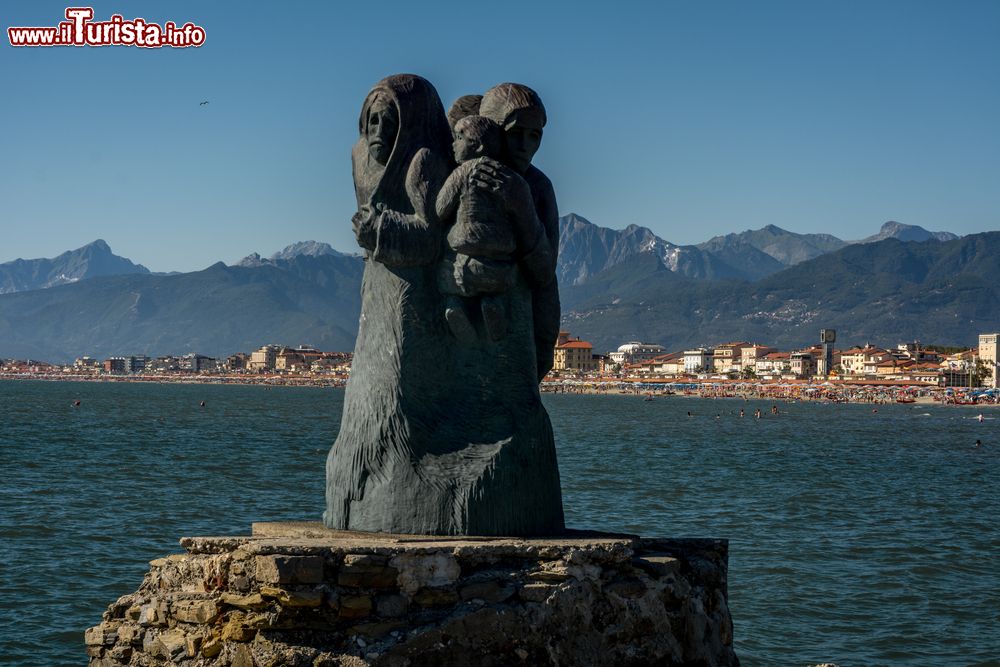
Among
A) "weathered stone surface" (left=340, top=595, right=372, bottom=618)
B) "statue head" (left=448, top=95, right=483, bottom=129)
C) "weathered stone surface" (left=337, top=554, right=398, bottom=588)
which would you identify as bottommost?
"weathered stone surface" (left=340, top=595, right=372, bottom=618)

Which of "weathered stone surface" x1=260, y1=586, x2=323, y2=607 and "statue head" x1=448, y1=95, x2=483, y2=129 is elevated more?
"statue head" x1=448, y1=95, x2=483, y2=129

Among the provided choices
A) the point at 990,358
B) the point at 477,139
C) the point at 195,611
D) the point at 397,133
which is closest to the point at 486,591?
the point at 195,611

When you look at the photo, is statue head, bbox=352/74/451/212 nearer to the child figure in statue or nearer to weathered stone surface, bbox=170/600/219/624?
the child figure in statue

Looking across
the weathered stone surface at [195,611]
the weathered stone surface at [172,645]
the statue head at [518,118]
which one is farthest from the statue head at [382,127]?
the weathered stone surface at [172,645]

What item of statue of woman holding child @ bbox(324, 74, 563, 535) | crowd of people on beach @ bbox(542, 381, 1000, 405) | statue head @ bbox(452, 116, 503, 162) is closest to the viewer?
statue of woman holding child @ bbox(324, 74, 563, 535)

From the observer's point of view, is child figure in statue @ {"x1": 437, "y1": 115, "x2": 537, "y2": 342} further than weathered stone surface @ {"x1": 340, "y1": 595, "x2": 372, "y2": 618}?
Yes

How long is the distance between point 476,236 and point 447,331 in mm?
654

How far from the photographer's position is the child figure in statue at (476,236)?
7668mm

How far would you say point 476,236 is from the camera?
301 inches

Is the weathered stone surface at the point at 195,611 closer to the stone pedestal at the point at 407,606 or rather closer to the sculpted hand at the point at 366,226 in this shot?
the stone pedestal at the point at 407,606

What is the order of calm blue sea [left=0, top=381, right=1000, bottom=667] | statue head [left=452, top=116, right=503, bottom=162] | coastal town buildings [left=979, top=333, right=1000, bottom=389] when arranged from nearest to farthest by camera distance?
1. statue head [left=452, top=116, right=503, bottom=162]
2. calm blue sea [left=0, top=381, right=1000, bottom=667]
3. coastal town buildings [left=979, top=333, right=1000, bottom=389]

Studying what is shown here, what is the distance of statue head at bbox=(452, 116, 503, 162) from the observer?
784cm

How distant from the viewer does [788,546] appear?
19.8 m

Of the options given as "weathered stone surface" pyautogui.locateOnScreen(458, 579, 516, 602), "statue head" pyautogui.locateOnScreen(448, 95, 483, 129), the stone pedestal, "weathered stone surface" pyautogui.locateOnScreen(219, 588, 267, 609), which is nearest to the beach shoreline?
"statue head" pyautogui.locateOnScreen(448, 95, 483, 129)
